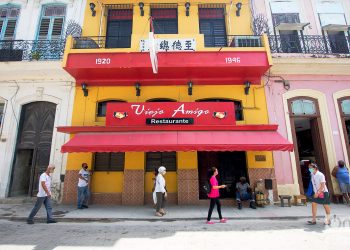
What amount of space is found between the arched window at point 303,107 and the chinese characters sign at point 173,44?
5.25 meters

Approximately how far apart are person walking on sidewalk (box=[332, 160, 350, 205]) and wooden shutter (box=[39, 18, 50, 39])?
14.6 meters

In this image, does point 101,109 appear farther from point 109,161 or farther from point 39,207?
point 39,207

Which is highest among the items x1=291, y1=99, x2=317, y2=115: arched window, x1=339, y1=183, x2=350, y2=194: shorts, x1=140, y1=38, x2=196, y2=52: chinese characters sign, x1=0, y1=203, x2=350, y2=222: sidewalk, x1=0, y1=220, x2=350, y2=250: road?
x1=140, y1=38, x2=196, y2=52: chinese characters sign

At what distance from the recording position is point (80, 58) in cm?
952

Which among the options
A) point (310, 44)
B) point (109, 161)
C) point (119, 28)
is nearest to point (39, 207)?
point (109, 161)

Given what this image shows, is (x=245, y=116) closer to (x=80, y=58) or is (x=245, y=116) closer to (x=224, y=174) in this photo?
(x=224, y=174)

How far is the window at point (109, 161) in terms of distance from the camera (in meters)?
9.82

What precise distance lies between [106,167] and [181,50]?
5.90 meters

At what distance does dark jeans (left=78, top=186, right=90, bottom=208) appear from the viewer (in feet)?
27.6

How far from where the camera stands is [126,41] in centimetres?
1170

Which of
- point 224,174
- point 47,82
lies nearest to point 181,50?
point 224,174

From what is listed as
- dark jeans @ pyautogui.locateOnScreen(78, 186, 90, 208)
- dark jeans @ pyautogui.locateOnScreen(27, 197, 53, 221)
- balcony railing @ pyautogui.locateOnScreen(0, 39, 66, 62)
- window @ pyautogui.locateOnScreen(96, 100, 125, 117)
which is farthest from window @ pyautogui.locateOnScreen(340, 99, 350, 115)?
balcony railing @ pyautogui.locateOnScreen(0, 39, 66, 62)

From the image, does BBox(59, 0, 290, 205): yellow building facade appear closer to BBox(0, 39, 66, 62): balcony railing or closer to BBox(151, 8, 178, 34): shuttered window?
BBox(151, 8, 178, 34): shuttered window

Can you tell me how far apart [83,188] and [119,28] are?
8085 mm
